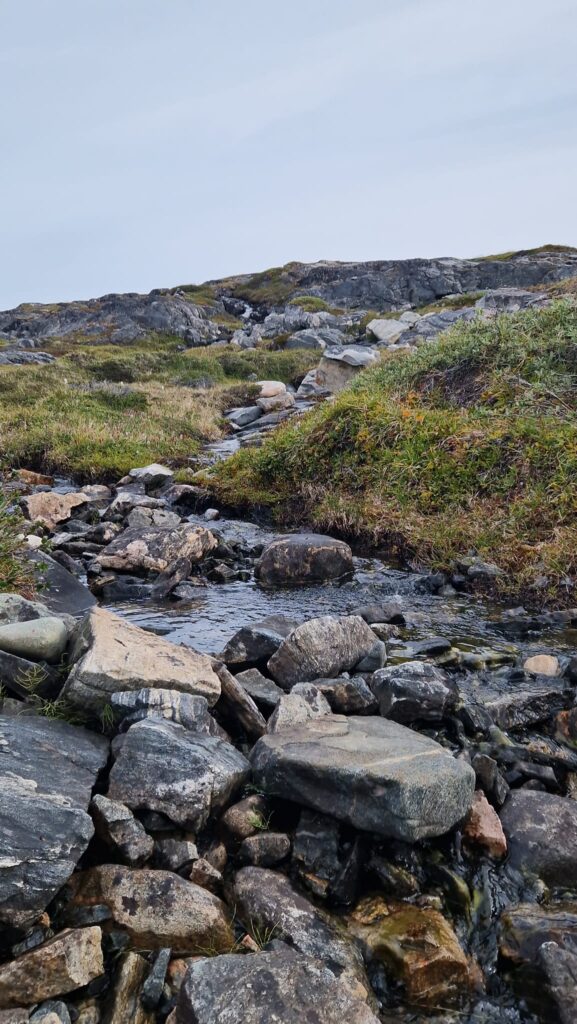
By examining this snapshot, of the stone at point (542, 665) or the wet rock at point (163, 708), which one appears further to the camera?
the stone at point (542, 665)

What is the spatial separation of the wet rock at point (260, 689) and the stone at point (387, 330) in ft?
123

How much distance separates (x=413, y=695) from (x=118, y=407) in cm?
2259

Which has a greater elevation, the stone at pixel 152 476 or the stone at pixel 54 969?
the stone at pixel 152 476

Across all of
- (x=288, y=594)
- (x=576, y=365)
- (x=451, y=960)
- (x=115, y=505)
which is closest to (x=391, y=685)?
(x=451, y=960)

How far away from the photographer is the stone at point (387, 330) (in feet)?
137

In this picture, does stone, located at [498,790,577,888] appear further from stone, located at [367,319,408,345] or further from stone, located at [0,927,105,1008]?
stone, located at [367,319,408,345]

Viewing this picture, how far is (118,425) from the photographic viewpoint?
21.4m

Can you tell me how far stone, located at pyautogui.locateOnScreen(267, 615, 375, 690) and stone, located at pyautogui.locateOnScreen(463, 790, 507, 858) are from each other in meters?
1.97

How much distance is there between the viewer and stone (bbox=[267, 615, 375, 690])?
5.93 m

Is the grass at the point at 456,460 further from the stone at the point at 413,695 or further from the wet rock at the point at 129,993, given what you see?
the wet rock at the point at 129,993

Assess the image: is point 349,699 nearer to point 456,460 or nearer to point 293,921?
point 293,921

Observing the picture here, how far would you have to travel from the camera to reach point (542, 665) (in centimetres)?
650

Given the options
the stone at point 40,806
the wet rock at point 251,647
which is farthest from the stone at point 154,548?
the stone at point 40,806

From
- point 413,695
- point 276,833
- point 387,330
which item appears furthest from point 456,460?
point 387,330
